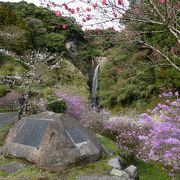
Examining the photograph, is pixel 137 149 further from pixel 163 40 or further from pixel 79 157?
pixel 163 40

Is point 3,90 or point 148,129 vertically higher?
point 3,90

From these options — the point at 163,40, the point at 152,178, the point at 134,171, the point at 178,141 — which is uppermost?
the point at 163,40

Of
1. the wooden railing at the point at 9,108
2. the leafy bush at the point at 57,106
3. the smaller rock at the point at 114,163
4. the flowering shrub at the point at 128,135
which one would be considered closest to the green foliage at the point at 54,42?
the wooden railing at the point at 9,108

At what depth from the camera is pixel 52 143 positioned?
7277 mm

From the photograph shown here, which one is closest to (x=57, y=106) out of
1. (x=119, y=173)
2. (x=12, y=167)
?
(x=12, y=167)

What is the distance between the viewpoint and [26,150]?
7598mm

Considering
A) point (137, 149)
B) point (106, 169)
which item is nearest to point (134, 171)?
point (106, 169)

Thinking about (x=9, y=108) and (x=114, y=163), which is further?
(x=9, y=108)

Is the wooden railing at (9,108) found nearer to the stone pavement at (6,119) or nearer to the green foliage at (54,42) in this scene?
the stone pavement at (6,119)

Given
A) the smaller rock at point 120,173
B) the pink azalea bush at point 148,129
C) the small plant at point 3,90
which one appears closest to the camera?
the smaller rock at point 120,173

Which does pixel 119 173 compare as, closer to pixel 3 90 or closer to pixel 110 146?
pixel 110 146

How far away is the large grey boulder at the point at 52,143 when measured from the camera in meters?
7.16

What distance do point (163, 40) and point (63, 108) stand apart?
46.7ft

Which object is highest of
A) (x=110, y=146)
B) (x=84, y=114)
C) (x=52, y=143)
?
(x=52, y=143)
